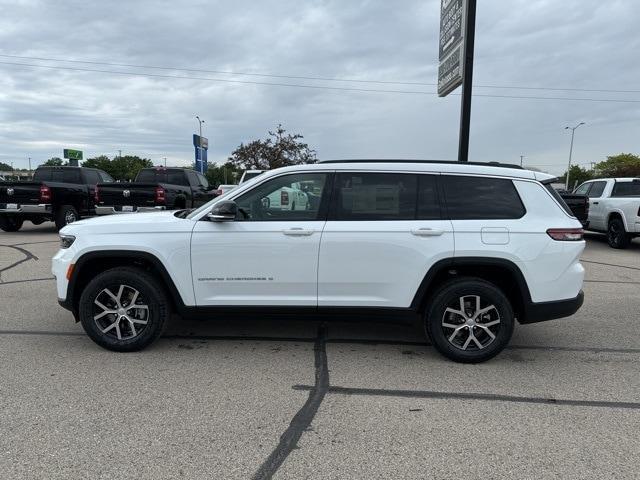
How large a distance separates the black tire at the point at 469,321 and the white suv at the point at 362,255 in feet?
0.03

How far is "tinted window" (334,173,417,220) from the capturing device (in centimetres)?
445

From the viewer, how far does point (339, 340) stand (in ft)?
16.7

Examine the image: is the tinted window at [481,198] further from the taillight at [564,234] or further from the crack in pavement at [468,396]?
the crack in pavement at [468,396]

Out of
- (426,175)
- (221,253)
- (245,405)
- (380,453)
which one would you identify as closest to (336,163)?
(426,175)

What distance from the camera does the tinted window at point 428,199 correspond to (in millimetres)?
4438

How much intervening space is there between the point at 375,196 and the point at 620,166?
91.4m

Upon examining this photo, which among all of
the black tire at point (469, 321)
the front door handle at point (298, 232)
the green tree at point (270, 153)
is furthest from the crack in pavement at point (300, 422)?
the green tree at point (270, 153)

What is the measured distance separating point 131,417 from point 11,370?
1.48m

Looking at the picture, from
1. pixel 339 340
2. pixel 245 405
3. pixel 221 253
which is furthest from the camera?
pixel 339 340

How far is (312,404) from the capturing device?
12.0 feet

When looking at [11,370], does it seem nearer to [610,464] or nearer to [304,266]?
[304,266]

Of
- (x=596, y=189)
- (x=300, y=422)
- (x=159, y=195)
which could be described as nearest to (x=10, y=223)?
(x=159, y=195)

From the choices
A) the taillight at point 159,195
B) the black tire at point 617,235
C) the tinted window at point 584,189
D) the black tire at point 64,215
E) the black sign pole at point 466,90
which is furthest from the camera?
the tinted window at point 584,189

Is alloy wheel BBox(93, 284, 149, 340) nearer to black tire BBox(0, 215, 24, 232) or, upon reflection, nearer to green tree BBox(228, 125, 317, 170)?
black tire BBox(0, 215, 24, 232)
